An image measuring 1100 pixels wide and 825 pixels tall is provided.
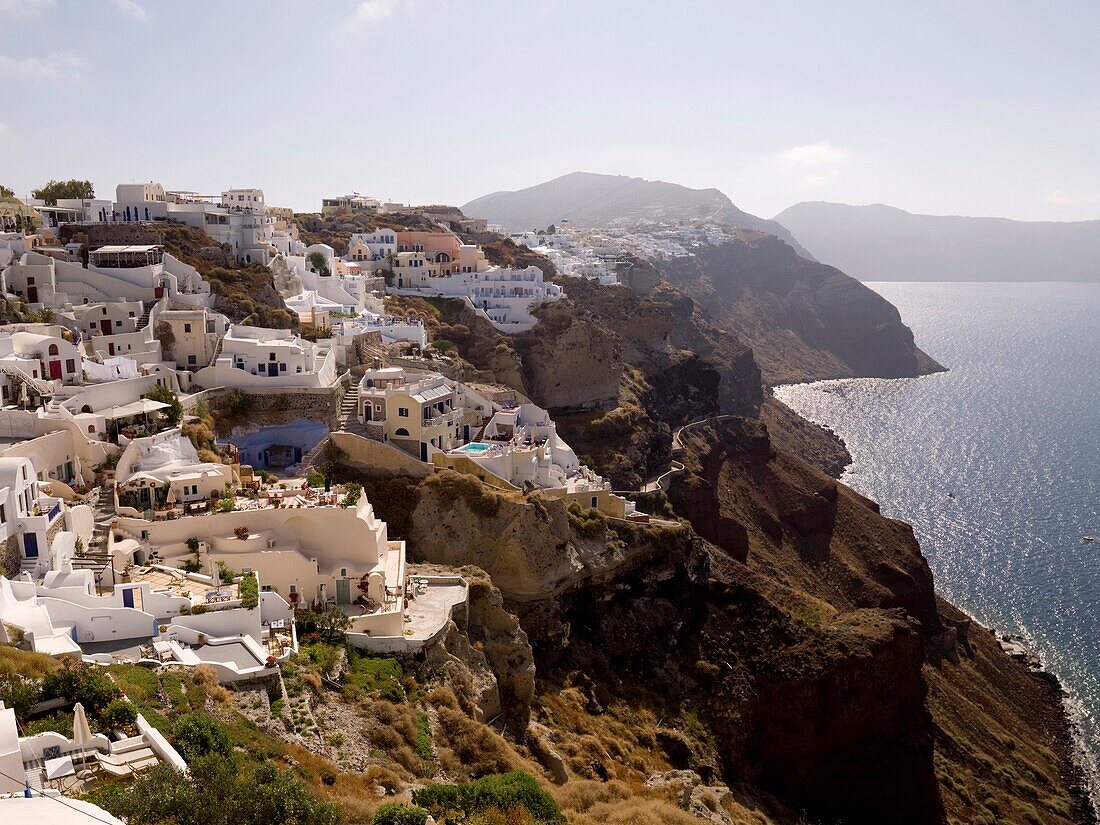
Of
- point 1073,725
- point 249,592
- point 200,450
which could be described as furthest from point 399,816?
point 1073,725

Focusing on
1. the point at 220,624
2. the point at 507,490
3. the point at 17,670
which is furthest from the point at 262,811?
the point at 507,490

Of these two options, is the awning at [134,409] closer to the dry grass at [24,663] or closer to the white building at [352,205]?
the dry grass at [24,663]

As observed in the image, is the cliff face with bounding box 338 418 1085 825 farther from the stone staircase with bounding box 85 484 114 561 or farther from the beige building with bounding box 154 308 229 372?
the beige building with bounding box 154 308 229 372

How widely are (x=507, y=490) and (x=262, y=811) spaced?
25984 millimetres

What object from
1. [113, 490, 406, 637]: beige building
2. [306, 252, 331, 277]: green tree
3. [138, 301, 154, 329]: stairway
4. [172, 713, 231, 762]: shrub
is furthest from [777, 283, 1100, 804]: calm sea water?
[138, 301, 154, 329]: stairway

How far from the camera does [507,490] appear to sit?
136 ft

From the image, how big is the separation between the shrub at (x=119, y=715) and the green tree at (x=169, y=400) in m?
19.6

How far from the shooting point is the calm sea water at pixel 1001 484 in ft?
223

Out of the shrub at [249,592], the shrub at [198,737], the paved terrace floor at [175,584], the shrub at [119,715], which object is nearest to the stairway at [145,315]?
the paved terrace floor at [175,584]

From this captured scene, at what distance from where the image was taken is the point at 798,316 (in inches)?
6929

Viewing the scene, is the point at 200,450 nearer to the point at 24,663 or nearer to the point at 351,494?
the point at 351,494

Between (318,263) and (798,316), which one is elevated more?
(318,263)

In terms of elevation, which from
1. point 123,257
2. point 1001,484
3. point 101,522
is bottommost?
point 1001,484

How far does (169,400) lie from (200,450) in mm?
3320
